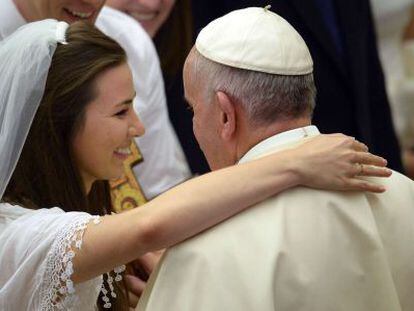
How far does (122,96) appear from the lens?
3088 millimetres

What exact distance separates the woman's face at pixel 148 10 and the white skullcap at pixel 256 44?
1.82m

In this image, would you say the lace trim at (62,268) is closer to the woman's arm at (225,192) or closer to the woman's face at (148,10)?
the woman's arm at (225,192)

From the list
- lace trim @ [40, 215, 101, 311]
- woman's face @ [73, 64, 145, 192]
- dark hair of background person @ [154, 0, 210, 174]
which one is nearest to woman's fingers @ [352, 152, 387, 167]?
lace trim @ [40, 215, 101, 311]

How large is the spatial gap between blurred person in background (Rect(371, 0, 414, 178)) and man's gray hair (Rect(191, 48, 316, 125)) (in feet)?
A: 10.4

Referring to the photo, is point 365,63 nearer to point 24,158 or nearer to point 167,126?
point 167,126

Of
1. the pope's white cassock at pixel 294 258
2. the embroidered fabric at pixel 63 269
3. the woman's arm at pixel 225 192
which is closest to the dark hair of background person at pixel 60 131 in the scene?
the embroidered fabric at pixel 63 269

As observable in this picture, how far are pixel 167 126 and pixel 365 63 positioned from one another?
837mm

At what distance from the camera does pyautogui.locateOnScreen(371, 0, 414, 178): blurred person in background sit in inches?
225

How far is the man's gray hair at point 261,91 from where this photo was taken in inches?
100

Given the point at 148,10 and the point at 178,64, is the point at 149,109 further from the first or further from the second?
the point at 148,10

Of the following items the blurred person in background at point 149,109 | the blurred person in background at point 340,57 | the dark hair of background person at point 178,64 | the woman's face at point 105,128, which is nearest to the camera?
the woman's face at point 105,128

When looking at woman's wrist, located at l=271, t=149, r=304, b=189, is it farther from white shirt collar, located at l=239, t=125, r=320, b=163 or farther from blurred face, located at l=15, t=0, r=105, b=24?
blurred face, located at l=15, t=0, r=105, b=24

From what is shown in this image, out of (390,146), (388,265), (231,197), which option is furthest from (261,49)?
(390,146)

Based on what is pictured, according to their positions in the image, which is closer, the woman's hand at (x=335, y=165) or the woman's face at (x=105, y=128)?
the woman's hand at (x=335, y=165)
